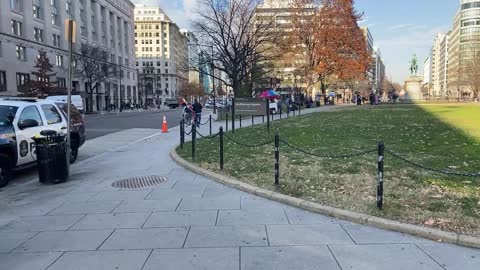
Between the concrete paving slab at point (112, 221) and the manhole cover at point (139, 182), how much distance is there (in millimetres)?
2055

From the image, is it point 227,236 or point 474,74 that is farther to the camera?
point 474,74

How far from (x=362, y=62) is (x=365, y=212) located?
1850 inches

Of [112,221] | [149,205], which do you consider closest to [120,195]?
[149,205]

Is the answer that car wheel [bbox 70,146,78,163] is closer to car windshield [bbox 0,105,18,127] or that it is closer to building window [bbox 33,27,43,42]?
car windshield [bbox 0,105,18,127]

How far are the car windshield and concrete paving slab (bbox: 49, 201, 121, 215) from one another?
316 centimetres

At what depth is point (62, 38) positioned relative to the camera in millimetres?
67375

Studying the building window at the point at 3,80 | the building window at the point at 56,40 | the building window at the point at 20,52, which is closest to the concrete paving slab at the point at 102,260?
the building window at the point at 3,80

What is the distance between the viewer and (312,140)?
47.8 feet

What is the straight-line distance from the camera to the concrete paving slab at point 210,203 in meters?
6.48

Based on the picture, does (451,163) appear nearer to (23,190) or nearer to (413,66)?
Result: (23,190)

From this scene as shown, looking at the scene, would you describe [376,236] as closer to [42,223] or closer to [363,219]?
[363,219]

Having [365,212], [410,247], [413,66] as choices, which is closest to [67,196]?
[365,212]

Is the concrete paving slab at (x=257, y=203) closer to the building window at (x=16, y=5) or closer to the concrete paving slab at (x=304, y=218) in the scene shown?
the concrete paving slab at (x=304, y=218)

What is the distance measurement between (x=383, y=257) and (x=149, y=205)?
3.76m
